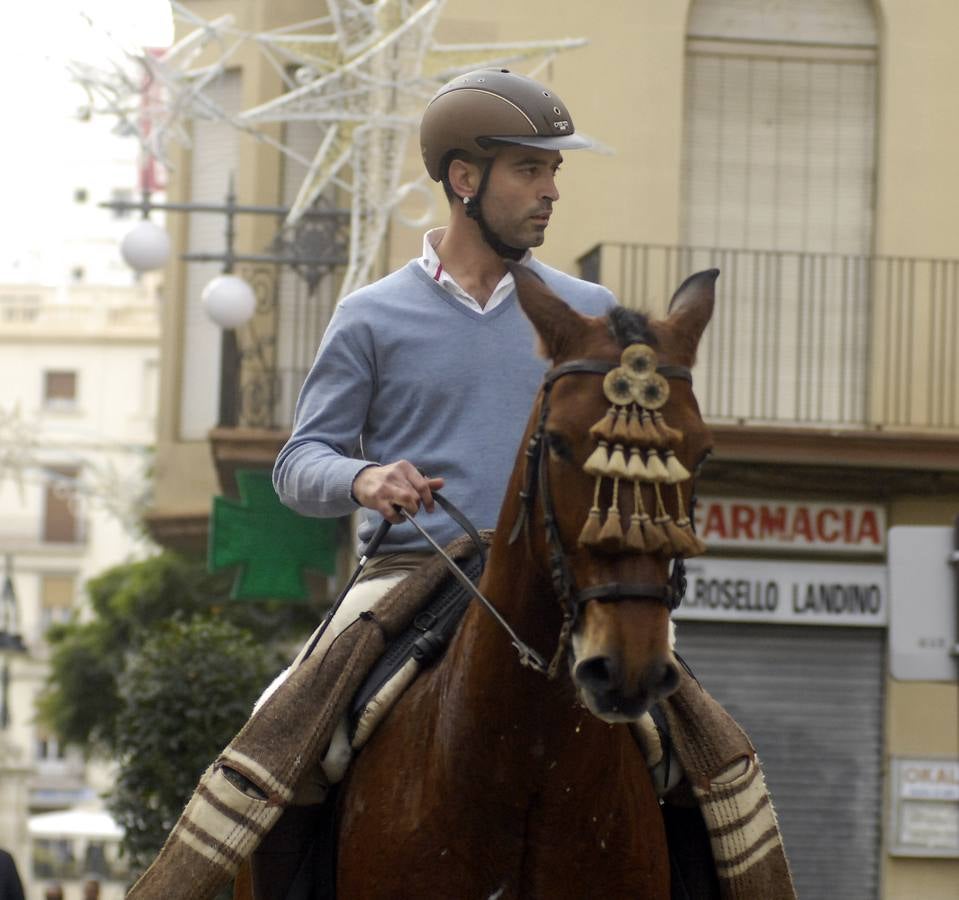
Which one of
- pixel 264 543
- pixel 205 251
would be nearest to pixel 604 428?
pixel 264 543

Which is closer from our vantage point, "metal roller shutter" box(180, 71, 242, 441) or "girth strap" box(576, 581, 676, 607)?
"girth strap" box(576, 581, 676, 607)

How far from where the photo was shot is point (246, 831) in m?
4.96

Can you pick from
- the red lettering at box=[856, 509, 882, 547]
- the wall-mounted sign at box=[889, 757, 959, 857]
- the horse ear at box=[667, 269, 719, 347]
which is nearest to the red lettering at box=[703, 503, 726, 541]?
the red lettering at box=[856, 509, 882, 547]

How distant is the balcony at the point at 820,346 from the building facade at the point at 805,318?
0.02 meters

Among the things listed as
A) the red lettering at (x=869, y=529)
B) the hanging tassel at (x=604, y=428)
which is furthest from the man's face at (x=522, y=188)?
Answer: the red lettering at (x=869, y=529)

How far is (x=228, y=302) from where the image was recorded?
17.7 meters

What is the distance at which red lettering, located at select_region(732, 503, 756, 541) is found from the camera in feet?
65.4

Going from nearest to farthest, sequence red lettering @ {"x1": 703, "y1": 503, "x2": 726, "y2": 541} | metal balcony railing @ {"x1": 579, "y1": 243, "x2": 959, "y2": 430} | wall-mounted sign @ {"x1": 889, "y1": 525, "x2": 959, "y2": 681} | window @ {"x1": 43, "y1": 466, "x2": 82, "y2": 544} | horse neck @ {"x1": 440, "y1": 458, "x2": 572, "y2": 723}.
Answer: horse neck @ {"x1": 440, "y1": 458, "x2": 572, "y2": 723}, wall-mounted sign @ {"x1": 889, "y1": 525, "x2": 959, "y2": 681}, red lettering @ {"x1": 703, "y1": 503, "x2": 726, "y2": 541}, metal balcony railing @ {"x1": 579, "y1": 243, "x2": 959, "y2": 430}, window @ {"x1": 43, "y1": 466, "x2": 82, "y2": 544}

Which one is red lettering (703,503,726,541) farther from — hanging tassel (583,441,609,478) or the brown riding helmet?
hanging tassel (583,441,609,478)

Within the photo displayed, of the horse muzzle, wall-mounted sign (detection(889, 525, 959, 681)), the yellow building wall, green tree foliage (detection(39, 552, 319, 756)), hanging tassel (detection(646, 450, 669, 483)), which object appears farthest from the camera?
green tree foliage (detection(39, 552, 319, 756))

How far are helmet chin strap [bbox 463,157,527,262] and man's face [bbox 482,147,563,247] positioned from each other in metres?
0.02

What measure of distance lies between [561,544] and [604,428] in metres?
0.24

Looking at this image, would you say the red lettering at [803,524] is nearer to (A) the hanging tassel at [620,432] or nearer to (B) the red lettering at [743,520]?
(B) the red lettering at [743,520]

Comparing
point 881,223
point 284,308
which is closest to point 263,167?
point 284,308
